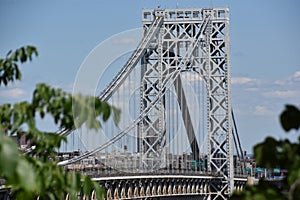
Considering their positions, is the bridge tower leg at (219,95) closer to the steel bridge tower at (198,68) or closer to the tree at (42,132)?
the steel bridge tower at (198,68)

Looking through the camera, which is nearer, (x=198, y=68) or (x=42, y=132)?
(x=42, y=132)

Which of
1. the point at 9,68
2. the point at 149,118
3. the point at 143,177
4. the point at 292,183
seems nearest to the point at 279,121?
the point at 292,183

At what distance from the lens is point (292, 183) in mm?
4738

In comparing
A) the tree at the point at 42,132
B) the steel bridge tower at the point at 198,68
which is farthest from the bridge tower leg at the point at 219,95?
the tree at the point at 42,132

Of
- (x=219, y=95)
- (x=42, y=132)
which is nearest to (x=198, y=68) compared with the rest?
(x=219, y=95)

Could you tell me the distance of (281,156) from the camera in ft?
16.1

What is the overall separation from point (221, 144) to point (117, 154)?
7754 millimetres

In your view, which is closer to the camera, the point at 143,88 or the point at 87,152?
the point at 87,152

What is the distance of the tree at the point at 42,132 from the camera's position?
4250 mm

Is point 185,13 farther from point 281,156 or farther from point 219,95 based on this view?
point 281,156

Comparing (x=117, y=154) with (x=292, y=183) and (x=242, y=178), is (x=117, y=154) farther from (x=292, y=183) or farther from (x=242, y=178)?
(x=292, y=183)

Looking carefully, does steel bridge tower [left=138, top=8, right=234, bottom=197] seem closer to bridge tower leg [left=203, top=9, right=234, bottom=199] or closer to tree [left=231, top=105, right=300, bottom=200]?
bridge tower leg [left=203, top=9, right=234, bottom=199]

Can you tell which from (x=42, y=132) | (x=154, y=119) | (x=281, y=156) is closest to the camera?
(x=281, y=156)

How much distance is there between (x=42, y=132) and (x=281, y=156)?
5.53ft
